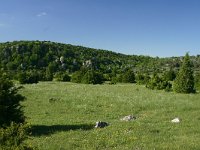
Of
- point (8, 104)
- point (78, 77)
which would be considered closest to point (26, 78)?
point (78, 77)

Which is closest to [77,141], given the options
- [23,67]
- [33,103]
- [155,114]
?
[155,114]

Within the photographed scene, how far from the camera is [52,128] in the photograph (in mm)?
28641

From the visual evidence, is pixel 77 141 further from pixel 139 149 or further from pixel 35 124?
pixel 35 124

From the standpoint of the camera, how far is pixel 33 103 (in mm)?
44438

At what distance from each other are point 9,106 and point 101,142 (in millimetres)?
7748

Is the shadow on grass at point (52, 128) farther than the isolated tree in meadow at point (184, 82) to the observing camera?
No

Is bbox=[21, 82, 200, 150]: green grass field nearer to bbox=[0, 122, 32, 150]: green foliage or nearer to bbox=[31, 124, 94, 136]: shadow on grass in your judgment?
bbox=[31, 124, 94, 136]: shadow on grass

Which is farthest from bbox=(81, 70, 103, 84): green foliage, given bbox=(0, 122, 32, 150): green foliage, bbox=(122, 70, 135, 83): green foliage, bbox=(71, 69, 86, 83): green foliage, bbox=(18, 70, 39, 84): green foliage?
bbox=(0, 122, 32, 150): green foliage

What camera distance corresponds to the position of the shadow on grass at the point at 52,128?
88.6ft

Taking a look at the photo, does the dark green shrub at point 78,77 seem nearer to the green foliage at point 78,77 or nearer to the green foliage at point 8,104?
the green foliage at point 78,77

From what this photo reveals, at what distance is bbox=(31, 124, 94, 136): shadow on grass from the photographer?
27000mm

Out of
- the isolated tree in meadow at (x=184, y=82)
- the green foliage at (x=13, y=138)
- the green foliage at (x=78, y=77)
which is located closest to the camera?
the green foliage at (x=13, y=138)

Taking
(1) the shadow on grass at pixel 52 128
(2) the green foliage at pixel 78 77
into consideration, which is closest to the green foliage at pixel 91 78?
(2) the green foliage at pixel 78 77

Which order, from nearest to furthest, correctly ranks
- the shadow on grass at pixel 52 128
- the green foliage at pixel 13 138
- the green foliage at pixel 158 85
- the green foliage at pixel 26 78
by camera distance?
the green foliage at pixel 13 138 → the shadow on grass at pixel 52 128 → the green foliage at pixel 158 85 → the green foliage at pixel 26 78
